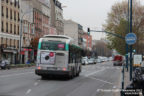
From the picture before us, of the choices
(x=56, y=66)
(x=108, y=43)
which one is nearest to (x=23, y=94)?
(x=56, y=66)

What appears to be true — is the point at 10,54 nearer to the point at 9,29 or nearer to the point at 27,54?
the point at 9,29

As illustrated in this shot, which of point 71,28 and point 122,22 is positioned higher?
point 71,28

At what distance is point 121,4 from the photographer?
247 ft

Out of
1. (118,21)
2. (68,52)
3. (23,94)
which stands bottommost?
(23,94)

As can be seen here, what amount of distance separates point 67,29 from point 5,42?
81706mm

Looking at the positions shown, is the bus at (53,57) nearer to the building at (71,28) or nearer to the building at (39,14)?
the building at (39,14)

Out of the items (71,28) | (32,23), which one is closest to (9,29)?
(32,23)

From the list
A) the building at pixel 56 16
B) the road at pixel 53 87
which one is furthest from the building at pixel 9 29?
the road at pixel 53 87

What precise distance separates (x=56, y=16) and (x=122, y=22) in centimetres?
4566

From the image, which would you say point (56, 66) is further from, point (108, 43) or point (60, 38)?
point (108, 43)

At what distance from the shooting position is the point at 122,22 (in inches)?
2808

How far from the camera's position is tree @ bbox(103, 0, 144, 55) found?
2835 inches

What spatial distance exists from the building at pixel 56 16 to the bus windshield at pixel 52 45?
83.5 meters

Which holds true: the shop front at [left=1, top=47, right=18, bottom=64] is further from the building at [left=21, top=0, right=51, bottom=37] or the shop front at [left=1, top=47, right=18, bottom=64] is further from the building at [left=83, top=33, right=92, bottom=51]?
the building at [left=83, top=33, right=92, bottom=51]
